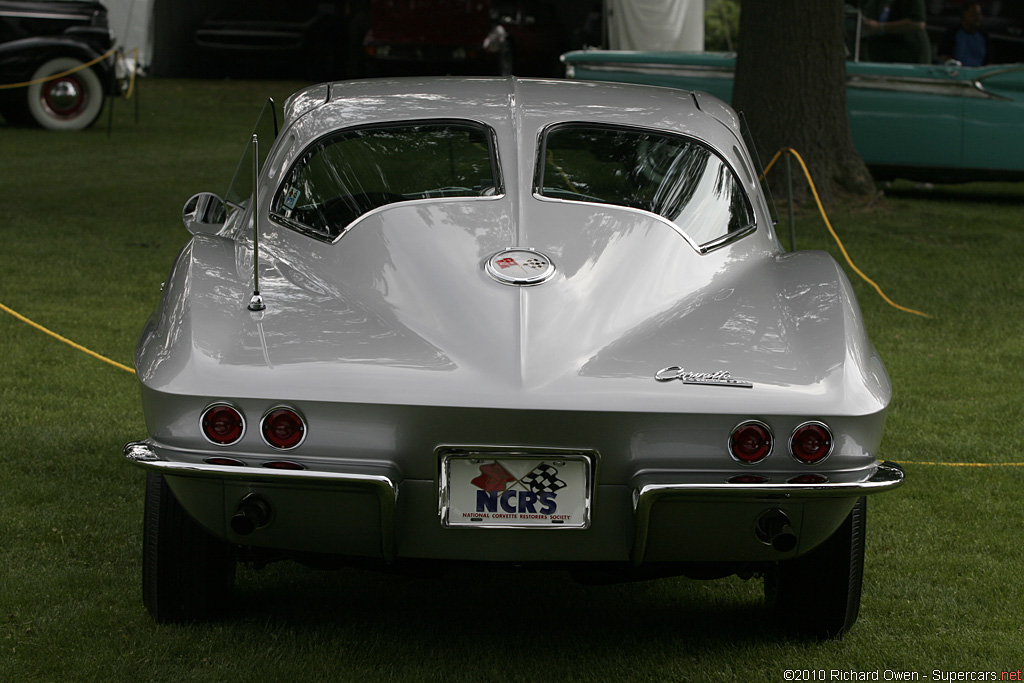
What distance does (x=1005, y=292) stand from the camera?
324 inches

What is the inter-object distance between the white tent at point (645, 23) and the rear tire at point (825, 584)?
50.8 ft

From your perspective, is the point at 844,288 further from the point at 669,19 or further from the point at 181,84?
the point at 181,84

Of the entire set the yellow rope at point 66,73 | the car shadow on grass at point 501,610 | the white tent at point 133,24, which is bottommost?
the car shadow on grass at point 501,610

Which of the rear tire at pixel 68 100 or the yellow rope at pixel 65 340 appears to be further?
the rear tire at pixel 68 100

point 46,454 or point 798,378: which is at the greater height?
point 798,378

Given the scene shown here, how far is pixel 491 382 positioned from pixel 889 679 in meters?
1.29

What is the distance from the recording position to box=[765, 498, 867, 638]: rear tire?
3115 mm

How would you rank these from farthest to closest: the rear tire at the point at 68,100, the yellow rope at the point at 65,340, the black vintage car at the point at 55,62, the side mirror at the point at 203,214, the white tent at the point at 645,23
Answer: the white tent at the point at 645,23 < the rear tire at the point at 68,100 < the black vintage car at the point at 55,62 < the yellow rope at the point at 65,340 < the side mirror at the point at 203,214

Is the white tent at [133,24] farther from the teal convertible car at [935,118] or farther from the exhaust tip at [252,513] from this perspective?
the exhaust tip at [252,513]

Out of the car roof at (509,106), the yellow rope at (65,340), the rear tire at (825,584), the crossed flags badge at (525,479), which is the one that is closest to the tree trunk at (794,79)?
the yellow rope at (65,340)

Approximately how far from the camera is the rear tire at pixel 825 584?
3115 millimetres

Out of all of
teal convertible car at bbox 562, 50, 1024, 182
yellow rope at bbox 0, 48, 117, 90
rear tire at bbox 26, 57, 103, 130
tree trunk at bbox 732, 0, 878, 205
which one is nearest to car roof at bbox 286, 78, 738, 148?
tree trunk at bbox 732, 0, 878, 205

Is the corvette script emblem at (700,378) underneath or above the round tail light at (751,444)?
above

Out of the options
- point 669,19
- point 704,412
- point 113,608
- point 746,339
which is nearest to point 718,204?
point 746,339
